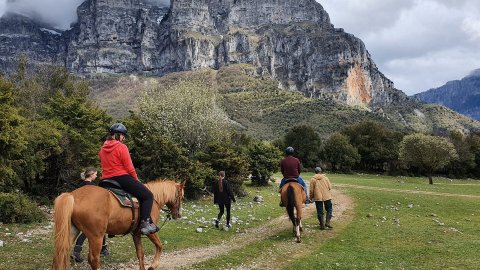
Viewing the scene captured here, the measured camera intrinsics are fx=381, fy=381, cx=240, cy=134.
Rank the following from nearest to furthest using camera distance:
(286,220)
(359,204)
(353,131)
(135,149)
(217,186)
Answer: (217,186) < (286,220) < (359,204) < (135,149) < (353,131)

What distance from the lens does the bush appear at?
17828mm

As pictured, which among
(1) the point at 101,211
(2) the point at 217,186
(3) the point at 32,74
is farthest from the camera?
(3) the point at 32,74

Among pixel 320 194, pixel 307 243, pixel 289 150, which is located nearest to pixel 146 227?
pixel 307 243

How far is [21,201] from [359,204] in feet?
77.6

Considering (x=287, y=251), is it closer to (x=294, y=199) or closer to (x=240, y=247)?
(x=240, y=247)

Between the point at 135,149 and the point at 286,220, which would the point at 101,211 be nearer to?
the point at 286,220

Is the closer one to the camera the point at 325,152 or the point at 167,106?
the point at 167,106

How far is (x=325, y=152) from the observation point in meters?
82.4

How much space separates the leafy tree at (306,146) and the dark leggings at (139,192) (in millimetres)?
72874

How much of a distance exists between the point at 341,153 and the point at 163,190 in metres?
70.5

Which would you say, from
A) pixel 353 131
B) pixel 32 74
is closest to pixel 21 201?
pixel 32 74

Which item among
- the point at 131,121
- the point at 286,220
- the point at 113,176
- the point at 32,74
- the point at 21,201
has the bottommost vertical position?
the point at 286,220

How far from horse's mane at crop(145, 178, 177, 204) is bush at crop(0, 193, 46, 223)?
974cm

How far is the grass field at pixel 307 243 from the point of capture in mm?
12984
